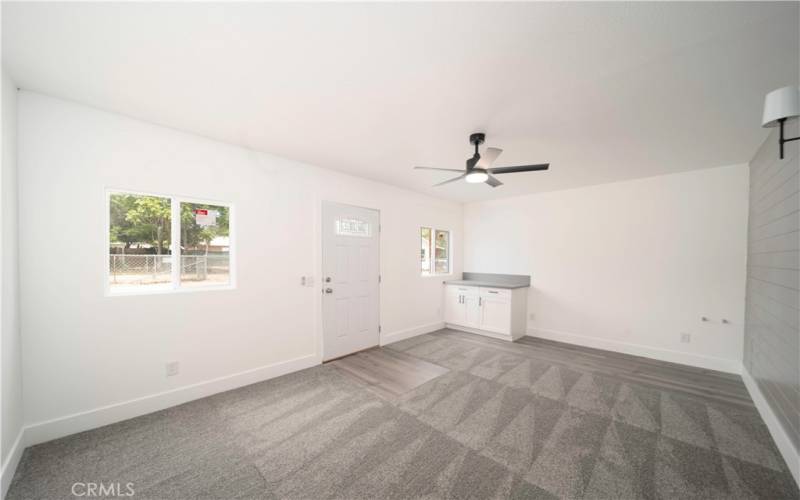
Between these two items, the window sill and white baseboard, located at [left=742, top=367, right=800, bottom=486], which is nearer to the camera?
white baseboard, located at [left=742, top=367, right=800, bottom=486]

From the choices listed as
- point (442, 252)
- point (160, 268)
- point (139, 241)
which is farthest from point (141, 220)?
point (442, 252)

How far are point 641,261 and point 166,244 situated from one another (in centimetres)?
599

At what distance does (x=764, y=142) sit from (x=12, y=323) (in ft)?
21.6

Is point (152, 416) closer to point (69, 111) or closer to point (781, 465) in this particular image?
point (69, 111)

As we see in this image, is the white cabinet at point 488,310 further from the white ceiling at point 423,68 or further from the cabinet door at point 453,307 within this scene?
the white ceiling at point 423,68

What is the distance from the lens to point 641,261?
4.26 metres

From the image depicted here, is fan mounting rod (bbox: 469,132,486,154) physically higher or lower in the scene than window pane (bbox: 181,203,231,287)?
higher

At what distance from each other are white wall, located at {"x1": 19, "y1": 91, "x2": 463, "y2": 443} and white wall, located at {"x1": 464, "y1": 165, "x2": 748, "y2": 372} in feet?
12.4

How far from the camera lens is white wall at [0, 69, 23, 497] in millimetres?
1826

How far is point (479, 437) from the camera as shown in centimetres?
228

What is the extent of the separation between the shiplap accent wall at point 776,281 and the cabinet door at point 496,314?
267 cm

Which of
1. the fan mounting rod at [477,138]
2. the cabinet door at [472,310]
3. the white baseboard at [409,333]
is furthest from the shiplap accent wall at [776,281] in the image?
the white baseboard at [409,333]

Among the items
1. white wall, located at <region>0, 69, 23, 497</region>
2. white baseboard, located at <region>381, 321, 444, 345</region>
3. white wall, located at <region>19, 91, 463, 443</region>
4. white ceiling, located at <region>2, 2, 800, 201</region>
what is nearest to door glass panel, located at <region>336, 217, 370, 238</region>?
white wall, located at <region>19, 91, 463, 443</region>

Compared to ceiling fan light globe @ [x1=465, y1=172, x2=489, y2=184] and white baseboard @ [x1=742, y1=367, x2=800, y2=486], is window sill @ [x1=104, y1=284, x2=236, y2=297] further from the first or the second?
white baseboard @ [x1=742, y1=367, x2=800, y2=486]
